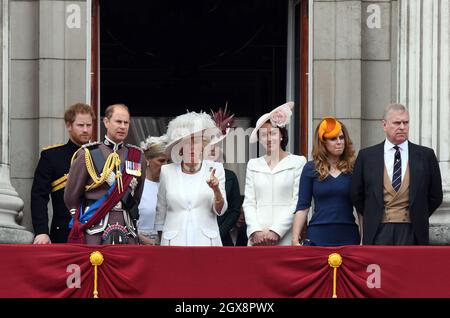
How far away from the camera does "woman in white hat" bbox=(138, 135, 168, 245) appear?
599 inches

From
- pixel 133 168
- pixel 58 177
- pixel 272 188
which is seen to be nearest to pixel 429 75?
pixel 272 188

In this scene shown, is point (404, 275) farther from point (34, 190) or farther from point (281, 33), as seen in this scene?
point (281, 33)

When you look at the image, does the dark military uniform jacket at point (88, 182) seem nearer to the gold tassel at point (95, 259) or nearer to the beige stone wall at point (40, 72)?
the gold tassel at point (95, 259)

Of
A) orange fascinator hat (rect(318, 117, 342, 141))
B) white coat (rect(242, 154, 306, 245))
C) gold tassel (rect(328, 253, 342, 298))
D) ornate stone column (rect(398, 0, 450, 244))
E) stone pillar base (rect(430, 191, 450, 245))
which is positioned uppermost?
ornate stone column (rect(398, 0, 450, 244))

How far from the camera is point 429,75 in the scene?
17.0m

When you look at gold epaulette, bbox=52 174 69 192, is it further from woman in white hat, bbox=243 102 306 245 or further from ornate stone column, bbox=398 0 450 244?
ornate stone column, bbox=398 0 450 244

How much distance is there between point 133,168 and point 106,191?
1.05ft

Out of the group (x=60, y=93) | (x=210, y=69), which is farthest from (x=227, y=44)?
(x=60, y=93)

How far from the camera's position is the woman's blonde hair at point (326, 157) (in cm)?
1420

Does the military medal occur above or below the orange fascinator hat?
below

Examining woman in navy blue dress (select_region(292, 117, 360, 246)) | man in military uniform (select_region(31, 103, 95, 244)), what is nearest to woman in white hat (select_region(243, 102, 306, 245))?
woman in navy blue dress (select_region(292, 117, 360, 246))

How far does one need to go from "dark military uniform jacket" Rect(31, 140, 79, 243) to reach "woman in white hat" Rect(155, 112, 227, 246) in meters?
0.88

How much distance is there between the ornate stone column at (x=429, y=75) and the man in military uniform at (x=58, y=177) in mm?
3829

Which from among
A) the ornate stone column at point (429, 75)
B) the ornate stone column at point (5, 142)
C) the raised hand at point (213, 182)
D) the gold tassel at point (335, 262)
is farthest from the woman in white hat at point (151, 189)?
the ornate stone column at point (429, 75)
